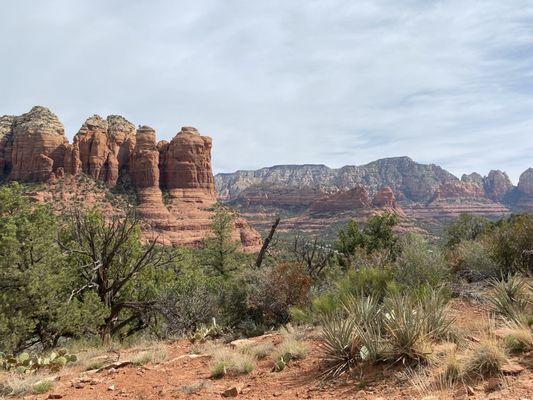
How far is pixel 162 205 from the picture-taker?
98.2 metres

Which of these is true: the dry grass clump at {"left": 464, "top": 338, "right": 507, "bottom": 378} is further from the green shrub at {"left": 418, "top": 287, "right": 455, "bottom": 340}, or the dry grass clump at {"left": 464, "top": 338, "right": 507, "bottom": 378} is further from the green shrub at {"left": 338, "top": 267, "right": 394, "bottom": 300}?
the green shrub at {"left": 338, "top": 267, "right": 394, "bottom": 300}

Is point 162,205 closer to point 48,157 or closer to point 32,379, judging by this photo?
point 48,157

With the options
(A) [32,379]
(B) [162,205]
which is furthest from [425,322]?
A: (B) [162,205]

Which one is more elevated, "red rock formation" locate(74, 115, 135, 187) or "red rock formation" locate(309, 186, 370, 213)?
"red rock formation" locate(74, 115, 135, 187)

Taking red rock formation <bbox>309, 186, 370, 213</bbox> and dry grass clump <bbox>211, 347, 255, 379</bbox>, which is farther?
red rock formation <bbox>309, 186, 370, 213</bbox>

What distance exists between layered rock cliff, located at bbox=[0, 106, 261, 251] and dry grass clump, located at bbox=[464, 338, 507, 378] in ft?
277

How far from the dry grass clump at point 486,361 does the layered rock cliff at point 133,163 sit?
84.5 meters

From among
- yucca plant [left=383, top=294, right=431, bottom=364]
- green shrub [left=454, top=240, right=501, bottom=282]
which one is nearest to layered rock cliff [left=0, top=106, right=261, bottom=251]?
green shrub [left=454, top=240, right=501, bottom=282]

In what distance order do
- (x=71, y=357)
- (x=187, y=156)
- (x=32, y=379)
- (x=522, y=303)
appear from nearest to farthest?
(x=522, y=303) → (x=32, y=379) → (x=71, y=357) → (x=187, y=156)

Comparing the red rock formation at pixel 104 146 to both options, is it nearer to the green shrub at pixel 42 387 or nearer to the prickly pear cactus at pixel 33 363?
the prickly pear cactus at pixel 33 363

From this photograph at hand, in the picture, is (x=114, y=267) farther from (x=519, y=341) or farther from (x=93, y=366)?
(x=519, y=341)

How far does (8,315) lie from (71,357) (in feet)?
12.3

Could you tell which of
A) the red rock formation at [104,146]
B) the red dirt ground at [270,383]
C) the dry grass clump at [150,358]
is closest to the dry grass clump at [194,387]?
the red dirt ground at [270,383]

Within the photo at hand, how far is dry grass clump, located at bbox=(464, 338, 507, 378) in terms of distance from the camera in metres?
5.01
